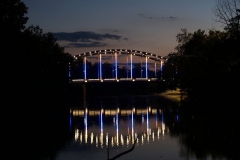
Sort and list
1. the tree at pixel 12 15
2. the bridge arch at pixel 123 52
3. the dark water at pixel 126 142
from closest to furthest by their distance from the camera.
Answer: the dark water at pixel 126 142, the tree at pixel 12 15, the bridge arch at pixel 123 52

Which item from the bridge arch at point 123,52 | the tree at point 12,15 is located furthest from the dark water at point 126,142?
the bridge arch at point 123,52

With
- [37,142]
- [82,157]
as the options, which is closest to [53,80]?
[37,142]

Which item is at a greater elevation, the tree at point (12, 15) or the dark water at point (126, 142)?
the tree at point (12, 15)

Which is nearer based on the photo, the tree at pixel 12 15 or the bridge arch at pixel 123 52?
the tree at pixel 12 15

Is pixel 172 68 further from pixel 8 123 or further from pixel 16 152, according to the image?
pixel 16 152

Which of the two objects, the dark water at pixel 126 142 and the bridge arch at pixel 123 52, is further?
the bridge arch at pixel 123 52

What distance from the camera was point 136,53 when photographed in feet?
453

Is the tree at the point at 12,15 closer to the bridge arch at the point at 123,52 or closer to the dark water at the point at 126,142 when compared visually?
the dark water at the point at 126,142

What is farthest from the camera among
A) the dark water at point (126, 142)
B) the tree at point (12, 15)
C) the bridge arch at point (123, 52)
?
the bridge arch at point (123, 52)

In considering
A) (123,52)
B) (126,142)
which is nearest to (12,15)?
(126,142)

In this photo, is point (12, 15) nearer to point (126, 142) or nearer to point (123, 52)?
point (126, 142)

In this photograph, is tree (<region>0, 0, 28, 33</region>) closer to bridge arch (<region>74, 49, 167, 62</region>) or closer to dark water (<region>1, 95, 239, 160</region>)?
dark water (<region>1, 95, 239, 160</region>)

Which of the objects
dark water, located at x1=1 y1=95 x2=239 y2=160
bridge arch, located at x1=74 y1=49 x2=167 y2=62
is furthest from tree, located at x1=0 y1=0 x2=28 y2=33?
bridge arch, located at x1=74 y1=49 x2=167 y2=62

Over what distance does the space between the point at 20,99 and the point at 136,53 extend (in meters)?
89.6
